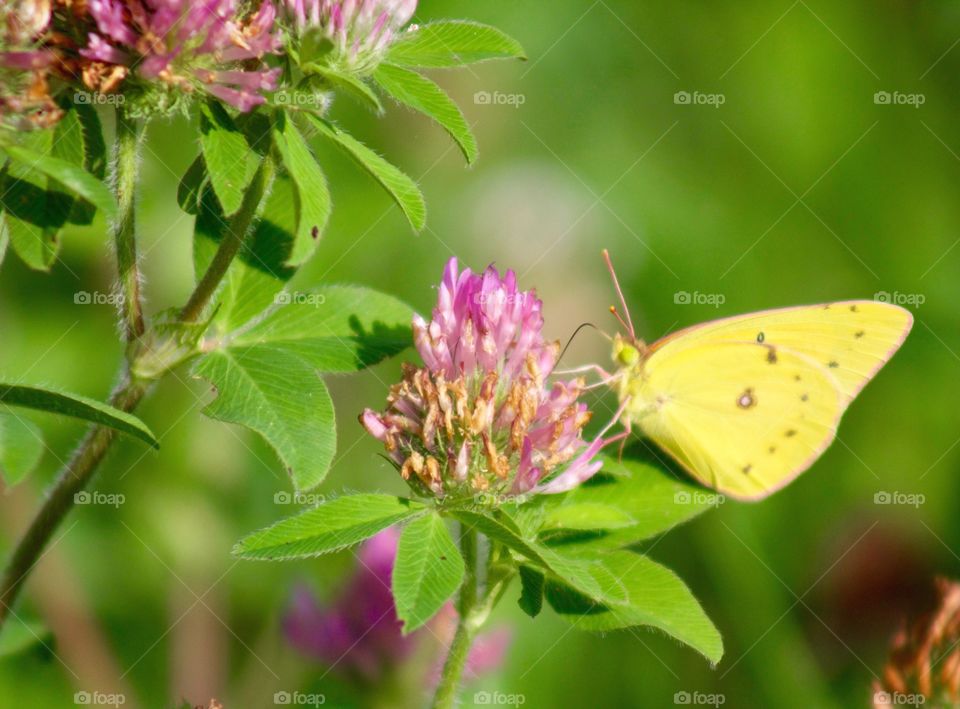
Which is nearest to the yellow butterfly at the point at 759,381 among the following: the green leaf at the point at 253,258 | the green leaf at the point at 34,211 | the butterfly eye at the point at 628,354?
the butterfly eye at the point at 628,354

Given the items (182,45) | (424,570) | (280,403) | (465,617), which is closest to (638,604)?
(465,617)

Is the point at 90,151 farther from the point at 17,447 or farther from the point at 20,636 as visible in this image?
the point at 20,636

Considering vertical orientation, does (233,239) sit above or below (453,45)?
below

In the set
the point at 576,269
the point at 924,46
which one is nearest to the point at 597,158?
the point at 576,269

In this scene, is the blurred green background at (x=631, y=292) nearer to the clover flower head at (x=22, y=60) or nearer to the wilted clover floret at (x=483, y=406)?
the wilted clover floret at (x=483, y=406)

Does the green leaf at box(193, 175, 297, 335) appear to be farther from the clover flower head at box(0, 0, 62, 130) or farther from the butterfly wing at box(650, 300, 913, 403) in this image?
the butterfly wing at box(650, 300, 913, 403)

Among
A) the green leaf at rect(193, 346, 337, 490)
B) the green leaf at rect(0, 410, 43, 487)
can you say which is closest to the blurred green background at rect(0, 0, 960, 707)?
the green leaf at rect(0, 410, 43, 487)

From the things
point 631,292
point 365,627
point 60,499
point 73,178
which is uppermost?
point 73,178

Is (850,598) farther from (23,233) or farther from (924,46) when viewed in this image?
(23,233)
